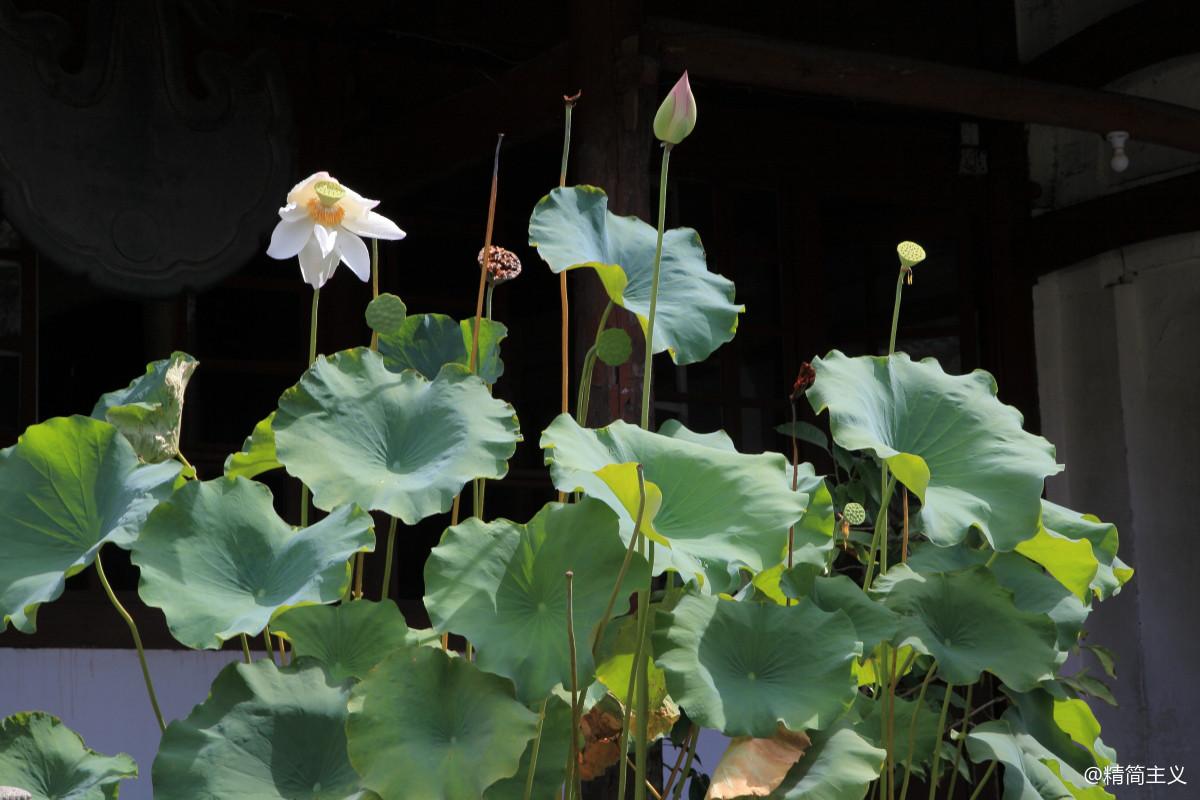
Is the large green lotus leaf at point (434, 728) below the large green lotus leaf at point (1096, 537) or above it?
below

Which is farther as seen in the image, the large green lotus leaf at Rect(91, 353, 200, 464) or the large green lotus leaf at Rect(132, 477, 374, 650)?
the large green lotus leaf at Rect(91, 353, 200, 464)

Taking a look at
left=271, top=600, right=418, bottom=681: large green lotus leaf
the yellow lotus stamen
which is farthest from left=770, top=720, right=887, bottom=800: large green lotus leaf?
the yellow lotus stamen

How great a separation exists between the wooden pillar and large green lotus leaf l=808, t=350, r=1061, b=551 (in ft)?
4.89

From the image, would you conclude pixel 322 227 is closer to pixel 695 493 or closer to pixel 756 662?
pixel 695 493

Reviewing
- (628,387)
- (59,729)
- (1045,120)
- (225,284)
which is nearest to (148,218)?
(225,284)

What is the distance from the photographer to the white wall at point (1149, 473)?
15.8 ft

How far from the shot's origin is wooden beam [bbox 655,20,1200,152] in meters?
3.22

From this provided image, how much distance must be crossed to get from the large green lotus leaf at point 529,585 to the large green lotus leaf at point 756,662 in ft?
0.20


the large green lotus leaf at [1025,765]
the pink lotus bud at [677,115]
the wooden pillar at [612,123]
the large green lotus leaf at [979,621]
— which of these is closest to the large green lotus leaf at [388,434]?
the pink lotus bud at [677,115]

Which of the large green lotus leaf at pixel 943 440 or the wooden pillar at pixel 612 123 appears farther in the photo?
the wooden pillar at pixel 612 123

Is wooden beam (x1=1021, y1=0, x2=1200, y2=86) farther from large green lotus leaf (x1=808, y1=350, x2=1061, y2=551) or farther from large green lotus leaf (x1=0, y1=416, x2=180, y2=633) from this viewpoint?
large green lotus leaf (x1=0, y1=416, x2=180, y2=633)

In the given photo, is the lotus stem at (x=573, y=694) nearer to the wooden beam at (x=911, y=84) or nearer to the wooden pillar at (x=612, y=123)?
the wooden pillar at (x=612, y=123)

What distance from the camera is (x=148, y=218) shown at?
3439mm

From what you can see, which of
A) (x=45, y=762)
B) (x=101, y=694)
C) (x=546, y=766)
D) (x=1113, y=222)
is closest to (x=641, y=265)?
(x=546, y=766)
